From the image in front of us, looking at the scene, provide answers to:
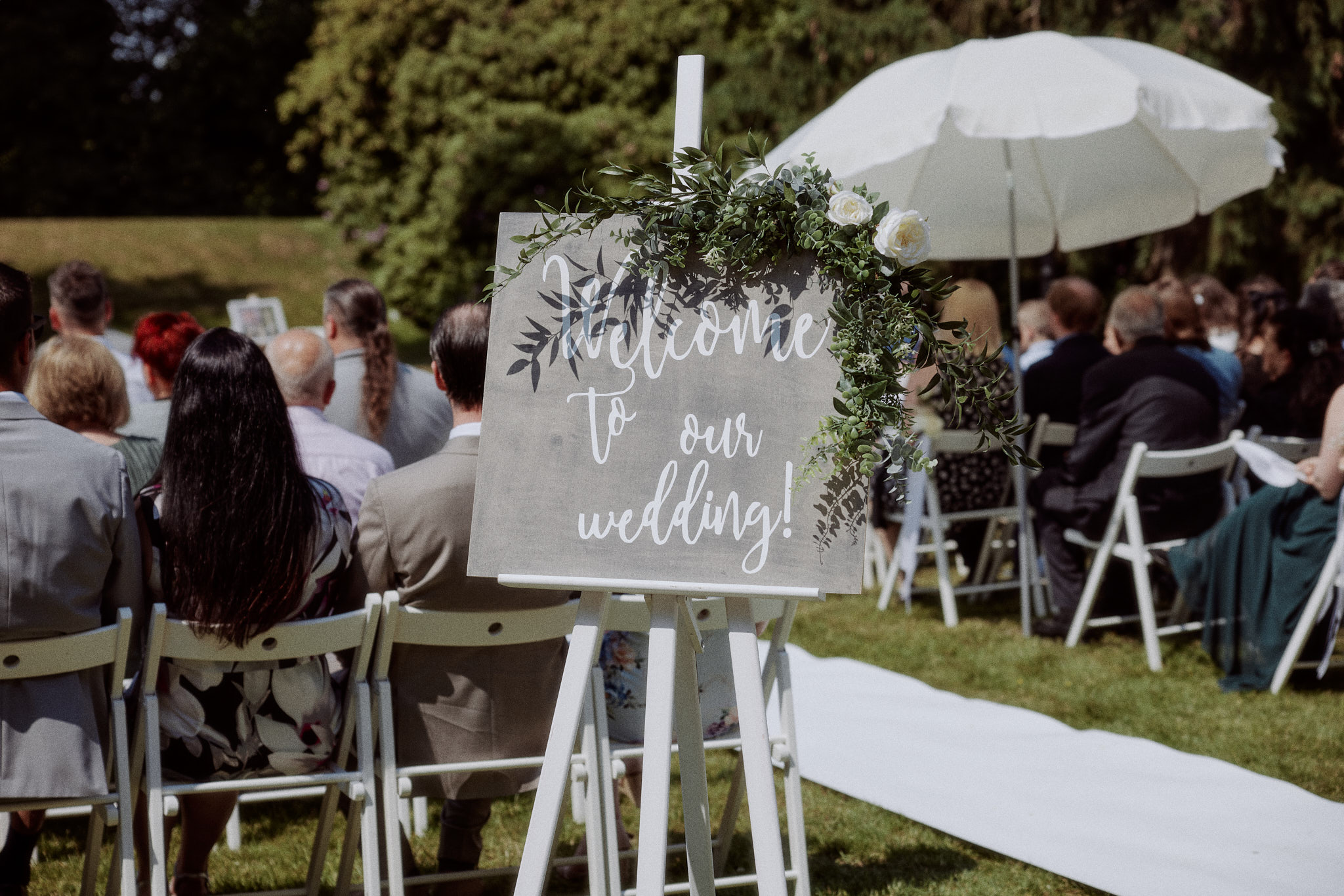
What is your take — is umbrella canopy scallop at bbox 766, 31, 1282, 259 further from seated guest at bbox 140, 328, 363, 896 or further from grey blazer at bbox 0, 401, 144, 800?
grey blazer at bbox 0, 401, 144, 800

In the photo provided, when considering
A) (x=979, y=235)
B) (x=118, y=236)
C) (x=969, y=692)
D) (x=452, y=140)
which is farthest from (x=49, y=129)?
(x=969, y=692)

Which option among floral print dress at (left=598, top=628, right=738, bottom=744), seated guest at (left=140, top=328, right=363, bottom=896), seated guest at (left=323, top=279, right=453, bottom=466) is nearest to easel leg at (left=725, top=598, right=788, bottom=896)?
floral print dress at (left=598, top=628, right=738, bottom=744)

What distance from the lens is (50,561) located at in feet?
8.57

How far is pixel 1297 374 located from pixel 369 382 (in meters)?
4.31

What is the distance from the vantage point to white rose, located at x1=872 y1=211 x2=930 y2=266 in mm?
2330

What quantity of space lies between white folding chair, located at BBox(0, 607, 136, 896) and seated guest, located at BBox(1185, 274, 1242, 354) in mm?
5930

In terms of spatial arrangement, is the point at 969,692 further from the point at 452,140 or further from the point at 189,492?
the point at 452,140

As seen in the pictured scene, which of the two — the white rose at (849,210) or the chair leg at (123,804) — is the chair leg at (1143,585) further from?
the chair leg at (123,804)

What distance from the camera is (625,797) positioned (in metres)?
4.08

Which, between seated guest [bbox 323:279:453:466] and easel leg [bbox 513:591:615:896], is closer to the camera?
easel leg [bbox 513:591:615:896]

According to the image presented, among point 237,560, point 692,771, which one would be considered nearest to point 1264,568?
point 692,771

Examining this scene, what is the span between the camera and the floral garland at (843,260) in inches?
93.0

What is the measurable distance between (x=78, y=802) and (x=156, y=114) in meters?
27.9

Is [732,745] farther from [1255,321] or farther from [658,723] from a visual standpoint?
[1255,321]
